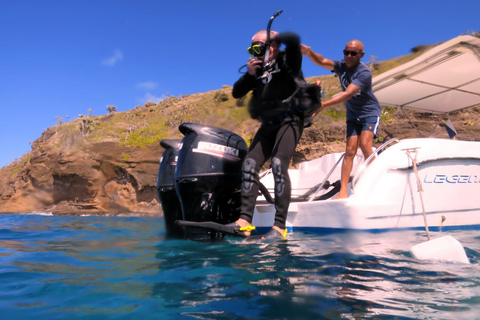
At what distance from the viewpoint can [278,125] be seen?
2.77 metres

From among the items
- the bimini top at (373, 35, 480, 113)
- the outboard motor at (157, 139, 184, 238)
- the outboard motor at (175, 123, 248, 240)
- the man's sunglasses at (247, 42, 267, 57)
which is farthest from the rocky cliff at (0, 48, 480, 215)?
the man's sunglasses at (247, 42, 267, 57)

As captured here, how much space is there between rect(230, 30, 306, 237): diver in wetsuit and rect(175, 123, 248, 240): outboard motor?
25cm

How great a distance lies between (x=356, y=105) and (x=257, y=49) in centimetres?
162

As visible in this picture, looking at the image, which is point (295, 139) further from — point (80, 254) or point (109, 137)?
point (109, 137)

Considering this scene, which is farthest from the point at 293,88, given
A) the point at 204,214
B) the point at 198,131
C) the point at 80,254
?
the point at 80,254

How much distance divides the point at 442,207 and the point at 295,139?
1878mm

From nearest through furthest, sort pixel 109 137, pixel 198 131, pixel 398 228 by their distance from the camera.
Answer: pixel 198 131 → pixel 398 228 → pixel 109 137

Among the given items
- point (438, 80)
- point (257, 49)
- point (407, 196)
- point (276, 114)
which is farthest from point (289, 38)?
point (438, 80)

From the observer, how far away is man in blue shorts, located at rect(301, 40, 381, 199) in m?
3.53

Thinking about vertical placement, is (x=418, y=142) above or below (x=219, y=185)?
above

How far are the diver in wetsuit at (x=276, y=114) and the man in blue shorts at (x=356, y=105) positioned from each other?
829 millimetres

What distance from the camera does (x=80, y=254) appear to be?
8.10ft

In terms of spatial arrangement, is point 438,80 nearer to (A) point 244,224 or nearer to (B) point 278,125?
(B) point 278,125

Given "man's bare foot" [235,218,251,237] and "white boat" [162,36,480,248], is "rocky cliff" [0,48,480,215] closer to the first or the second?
"white boat" [162,36,480,248]
